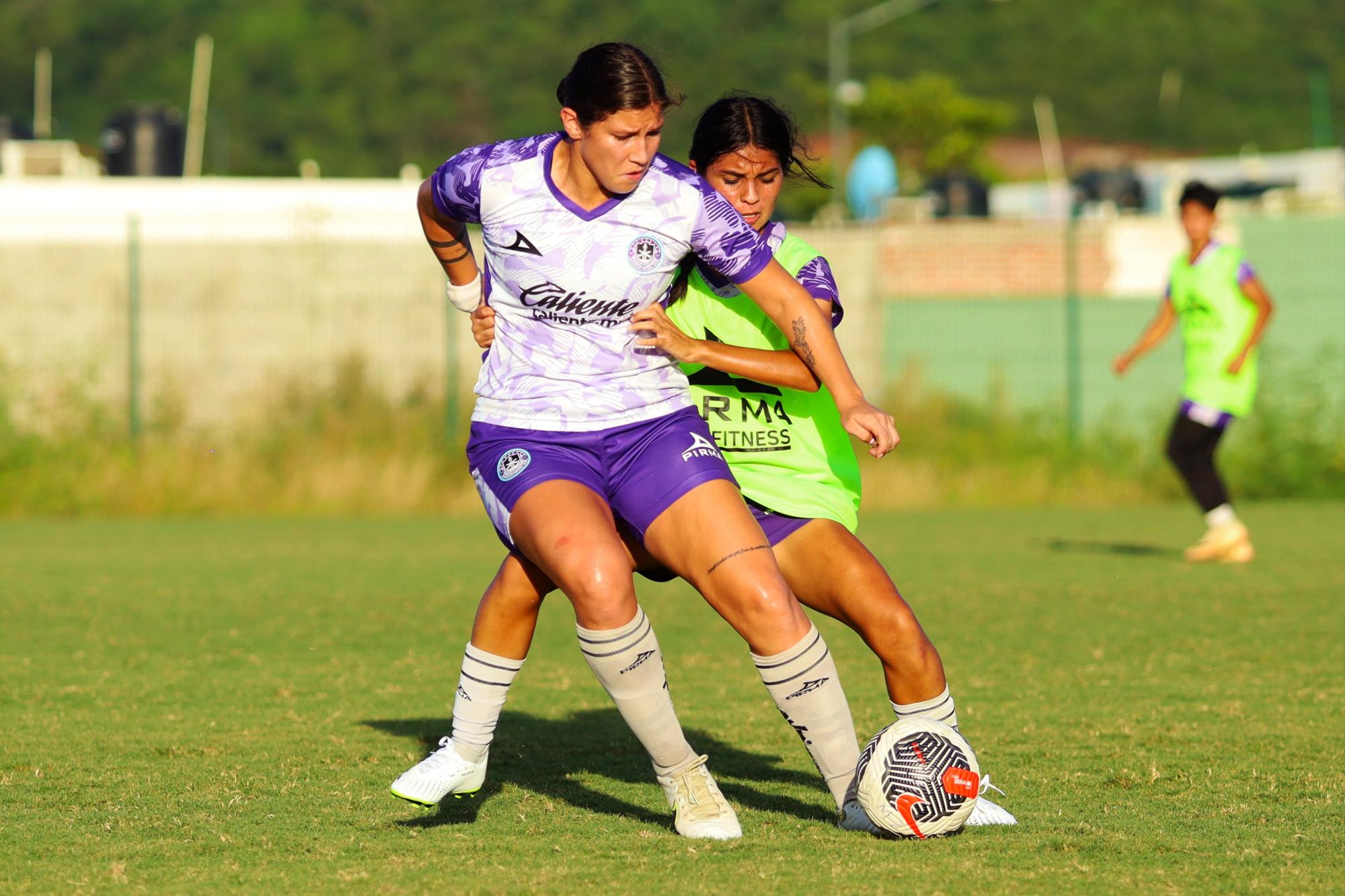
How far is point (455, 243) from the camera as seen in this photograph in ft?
16.4

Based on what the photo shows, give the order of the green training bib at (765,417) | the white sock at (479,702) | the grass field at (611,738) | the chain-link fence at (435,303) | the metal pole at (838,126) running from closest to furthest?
the grass field at (611,738), the white sock at (479,702), the green training bib at (765,417), the chain-link fence at (435,303), the metal pole at (838,126)

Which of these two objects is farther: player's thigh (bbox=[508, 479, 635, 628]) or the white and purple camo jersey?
the white and purple camo jersey

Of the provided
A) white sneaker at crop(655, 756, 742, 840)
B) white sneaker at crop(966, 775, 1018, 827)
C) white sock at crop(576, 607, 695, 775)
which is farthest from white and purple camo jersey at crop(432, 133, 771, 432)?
white sneaker at crop(966, 775, 1018, 827)

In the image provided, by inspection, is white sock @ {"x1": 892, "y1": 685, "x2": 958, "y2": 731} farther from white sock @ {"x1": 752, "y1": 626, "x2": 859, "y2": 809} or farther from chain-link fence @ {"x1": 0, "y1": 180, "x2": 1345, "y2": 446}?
chain-link fence @ {"x1": 0, "y1": 180, "x2": 1345, "y2": 446}

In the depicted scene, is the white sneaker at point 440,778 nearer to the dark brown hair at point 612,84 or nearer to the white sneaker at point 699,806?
the white sneaker at point 699,806

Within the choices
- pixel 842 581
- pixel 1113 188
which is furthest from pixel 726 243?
pixel 1113 188

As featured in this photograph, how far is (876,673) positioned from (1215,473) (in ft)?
15.3

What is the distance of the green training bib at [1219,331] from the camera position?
11.1 meters

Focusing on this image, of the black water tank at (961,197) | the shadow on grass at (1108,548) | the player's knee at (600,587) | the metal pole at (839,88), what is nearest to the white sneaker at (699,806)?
the player's knee at (600,587)

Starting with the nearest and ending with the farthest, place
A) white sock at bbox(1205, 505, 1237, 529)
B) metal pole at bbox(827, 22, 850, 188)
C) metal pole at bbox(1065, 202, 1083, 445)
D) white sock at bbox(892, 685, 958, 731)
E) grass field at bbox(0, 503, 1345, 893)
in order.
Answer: grass field at bbox(0, 503, 1345, 893) < white sock at bbox(892, 685, 958, 731) < white sock at bbox(1205, 505, 1237, 529) < metal pole at bbox(1065, 202, 1083, 445) < metal pole at bbox(827, 22, 850, 188)

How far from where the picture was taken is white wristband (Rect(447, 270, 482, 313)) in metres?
5.12

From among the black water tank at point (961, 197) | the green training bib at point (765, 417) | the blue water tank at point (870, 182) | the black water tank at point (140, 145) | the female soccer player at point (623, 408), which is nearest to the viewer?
A: the female soccer player at point (623, 408)

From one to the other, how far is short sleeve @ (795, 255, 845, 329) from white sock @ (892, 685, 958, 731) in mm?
1025

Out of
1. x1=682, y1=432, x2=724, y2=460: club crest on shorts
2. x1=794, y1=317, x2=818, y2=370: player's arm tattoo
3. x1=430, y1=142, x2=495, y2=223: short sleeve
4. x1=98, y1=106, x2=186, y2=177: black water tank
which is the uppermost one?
x1=98, y1=106, x2=186, y2=177: black water tank
